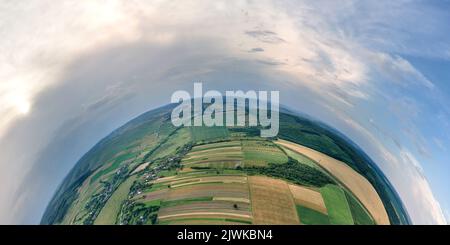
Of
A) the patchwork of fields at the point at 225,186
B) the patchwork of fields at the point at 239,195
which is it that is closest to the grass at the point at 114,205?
the patchwork of fields at the point at 225,186

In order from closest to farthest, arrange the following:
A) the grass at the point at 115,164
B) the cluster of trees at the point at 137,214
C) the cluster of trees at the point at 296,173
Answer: the cluster of trees at the point at 137,214 → the grass at the point at 115,164 → the cluster of trees at the point at 296,173

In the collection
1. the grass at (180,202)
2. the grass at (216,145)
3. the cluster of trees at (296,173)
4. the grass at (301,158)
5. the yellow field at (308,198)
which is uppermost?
the grass at (216,145)

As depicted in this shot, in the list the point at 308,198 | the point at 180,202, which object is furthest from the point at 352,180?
the point at 180,202

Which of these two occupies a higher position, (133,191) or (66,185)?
(133,191)

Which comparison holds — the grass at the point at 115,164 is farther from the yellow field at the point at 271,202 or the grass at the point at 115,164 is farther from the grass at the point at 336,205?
the grass at the point at 336,205

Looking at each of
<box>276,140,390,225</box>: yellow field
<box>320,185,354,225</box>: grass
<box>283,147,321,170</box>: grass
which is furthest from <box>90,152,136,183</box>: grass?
<box>320,185,354,225</box>: grass
